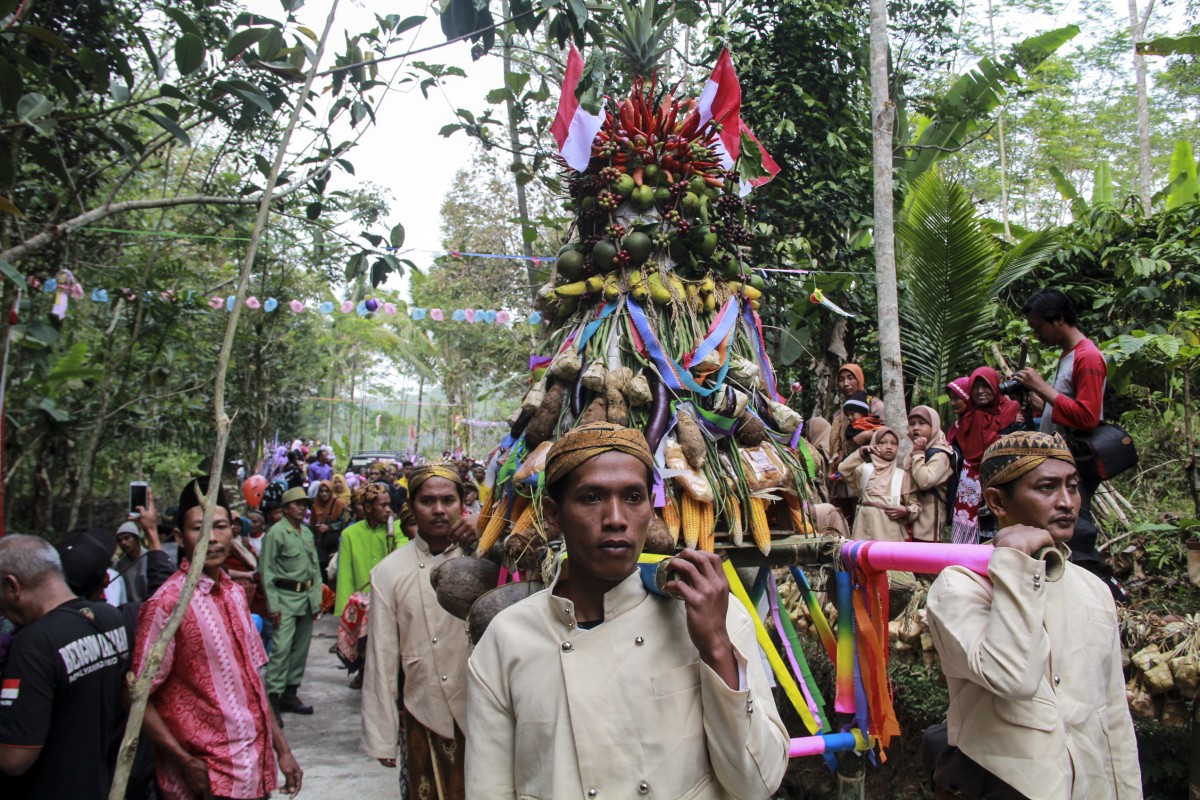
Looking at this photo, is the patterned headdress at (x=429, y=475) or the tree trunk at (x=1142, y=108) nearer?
the patterned headdress at (x=429, y=475)

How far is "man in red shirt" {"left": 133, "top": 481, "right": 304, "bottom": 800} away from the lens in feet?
10.8

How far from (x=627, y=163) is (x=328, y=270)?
12697 millimetres

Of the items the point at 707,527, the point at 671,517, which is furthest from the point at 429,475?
the point at 707,527

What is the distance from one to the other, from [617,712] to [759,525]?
202cm

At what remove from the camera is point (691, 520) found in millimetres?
3637

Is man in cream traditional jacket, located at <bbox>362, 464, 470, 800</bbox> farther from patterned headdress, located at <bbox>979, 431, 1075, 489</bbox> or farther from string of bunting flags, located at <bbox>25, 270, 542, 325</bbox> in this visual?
patterned headdress, located at <bbox>979, 431, 1075, 489</bbox>

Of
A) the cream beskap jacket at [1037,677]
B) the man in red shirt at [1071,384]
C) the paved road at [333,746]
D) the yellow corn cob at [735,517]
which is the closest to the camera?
the cream beskap jacket at [1037,677]

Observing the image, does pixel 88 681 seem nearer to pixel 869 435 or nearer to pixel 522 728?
pixel 522 728

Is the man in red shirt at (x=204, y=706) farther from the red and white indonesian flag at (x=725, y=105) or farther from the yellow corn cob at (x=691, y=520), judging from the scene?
the red and white indonesian flag at (x=725, y=105)

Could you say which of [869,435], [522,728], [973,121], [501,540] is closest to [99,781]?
[501,540]

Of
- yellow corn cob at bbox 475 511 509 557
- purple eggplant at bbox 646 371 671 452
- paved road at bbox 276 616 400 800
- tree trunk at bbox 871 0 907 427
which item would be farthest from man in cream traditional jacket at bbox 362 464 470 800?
tree trunk at bbox 871 0 907 427

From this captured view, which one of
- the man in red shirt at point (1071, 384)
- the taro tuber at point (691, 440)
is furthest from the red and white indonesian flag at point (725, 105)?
the man in red shirt at point (1071, 384)

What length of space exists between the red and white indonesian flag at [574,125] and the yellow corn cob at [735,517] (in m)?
1.77

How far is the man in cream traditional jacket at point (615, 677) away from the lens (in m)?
1.75
